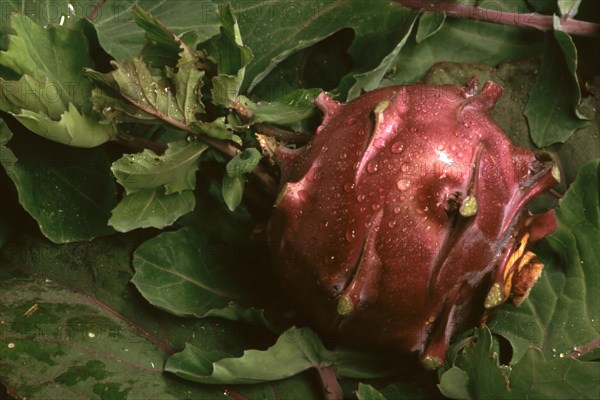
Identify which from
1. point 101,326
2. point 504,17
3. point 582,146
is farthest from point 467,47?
point 101,326

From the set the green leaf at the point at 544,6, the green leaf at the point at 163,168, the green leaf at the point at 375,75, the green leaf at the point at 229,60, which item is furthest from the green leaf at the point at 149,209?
the green leaf at the point at 544,6

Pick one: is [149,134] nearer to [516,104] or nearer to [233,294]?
[233,294]

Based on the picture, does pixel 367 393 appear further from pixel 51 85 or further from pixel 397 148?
pixel 51 85

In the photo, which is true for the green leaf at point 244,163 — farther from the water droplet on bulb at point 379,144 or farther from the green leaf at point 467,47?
the green leaf at point 467,47

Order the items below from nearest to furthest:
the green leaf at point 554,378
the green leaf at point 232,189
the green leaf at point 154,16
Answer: the green leaf at point 554,378, the green leaf at point 232,189, the green leaf at point 154,16

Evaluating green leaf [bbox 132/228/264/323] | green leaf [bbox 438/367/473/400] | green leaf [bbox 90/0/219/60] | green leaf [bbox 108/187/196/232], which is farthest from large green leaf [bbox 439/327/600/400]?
green leaf [bbox 90/0/219/60]
